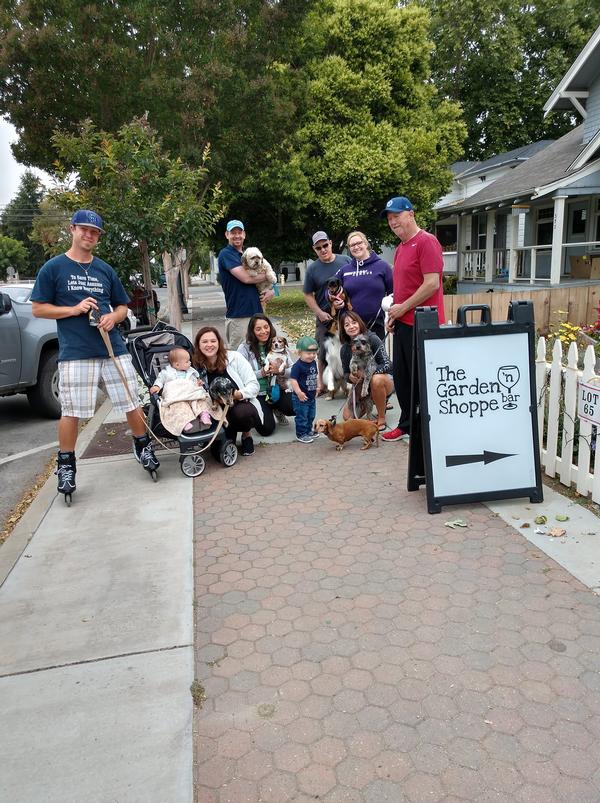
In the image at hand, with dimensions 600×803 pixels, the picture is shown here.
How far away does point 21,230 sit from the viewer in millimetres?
94500

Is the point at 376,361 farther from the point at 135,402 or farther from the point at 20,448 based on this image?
the point at 20,448

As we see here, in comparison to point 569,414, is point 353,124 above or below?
above

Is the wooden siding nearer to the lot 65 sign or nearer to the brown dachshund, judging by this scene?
the brown dachshund

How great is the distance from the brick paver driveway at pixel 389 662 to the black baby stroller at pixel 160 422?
89 cm

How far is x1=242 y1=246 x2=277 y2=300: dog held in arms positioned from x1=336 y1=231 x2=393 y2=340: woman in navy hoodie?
0.77 meters

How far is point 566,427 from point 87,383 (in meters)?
3.63

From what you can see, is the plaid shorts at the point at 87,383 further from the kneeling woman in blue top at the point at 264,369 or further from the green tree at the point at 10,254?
the green tree at the point at 10,254

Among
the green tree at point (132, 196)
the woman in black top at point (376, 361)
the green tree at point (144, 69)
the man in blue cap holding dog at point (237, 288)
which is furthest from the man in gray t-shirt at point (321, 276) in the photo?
the green tree at point (144, 69)

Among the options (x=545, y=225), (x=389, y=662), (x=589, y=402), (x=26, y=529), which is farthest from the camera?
(x=545, y=225)

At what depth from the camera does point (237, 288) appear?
6.48 m

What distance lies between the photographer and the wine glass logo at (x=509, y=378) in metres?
4.21

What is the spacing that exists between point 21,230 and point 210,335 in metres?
102

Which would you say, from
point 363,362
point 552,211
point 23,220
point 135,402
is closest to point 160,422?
point 135,402

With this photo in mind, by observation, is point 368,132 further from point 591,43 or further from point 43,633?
point 43,633
